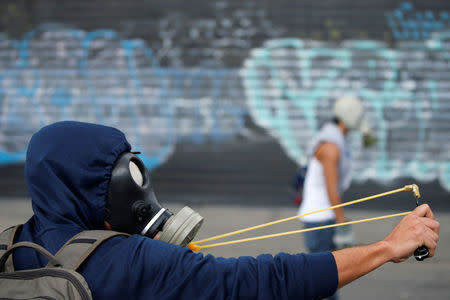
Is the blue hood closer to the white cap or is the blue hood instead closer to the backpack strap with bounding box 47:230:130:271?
the backpack strap with bounding box 47:230:130:271

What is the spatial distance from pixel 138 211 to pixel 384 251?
74 cm

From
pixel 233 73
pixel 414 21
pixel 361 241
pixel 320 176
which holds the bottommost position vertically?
pixel 361 241

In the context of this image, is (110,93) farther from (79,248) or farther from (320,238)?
(79,248)

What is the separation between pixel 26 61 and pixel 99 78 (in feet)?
4.01

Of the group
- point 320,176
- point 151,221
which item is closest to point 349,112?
point 320,176

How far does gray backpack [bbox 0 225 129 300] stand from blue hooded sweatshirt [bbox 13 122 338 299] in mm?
31

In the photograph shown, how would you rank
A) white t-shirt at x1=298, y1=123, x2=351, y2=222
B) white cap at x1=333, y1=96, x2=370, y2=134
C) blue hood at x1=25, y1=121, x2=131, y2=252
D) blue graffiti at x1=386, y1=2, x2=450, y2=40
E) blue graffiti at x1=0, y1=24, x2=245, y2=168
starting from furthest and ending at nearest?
blue graffiti at x1=0, y1=24, x2=245, y2=168, blue graffiti at x1=386, y1=2, x2=450, y2=40, white cap at x1=333, y1=96, x2=370, y2=134, white t-shirt at x1=298, y1=123, x2=351, y2=222, blue hood at x1=25, y1=121, x2=131, y2=252

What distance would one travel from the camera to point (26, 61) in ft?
27.9

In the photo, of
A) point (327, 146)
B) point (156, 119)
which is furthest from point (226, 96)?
point (327, 146)

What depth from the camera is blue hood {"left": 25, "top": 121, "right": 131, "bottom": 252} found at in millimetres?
1529

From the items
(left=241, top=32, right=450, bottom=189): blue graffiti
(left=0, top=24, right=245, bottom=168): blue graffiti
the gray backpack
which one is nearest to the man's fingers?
the gray backpack

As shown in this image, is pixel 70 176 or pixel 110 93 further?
pixel 110 93

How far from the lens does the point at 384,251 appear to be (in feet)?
5.17

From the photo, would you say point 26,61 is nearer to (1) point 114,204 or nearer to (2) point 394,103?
(2) point 394,103
